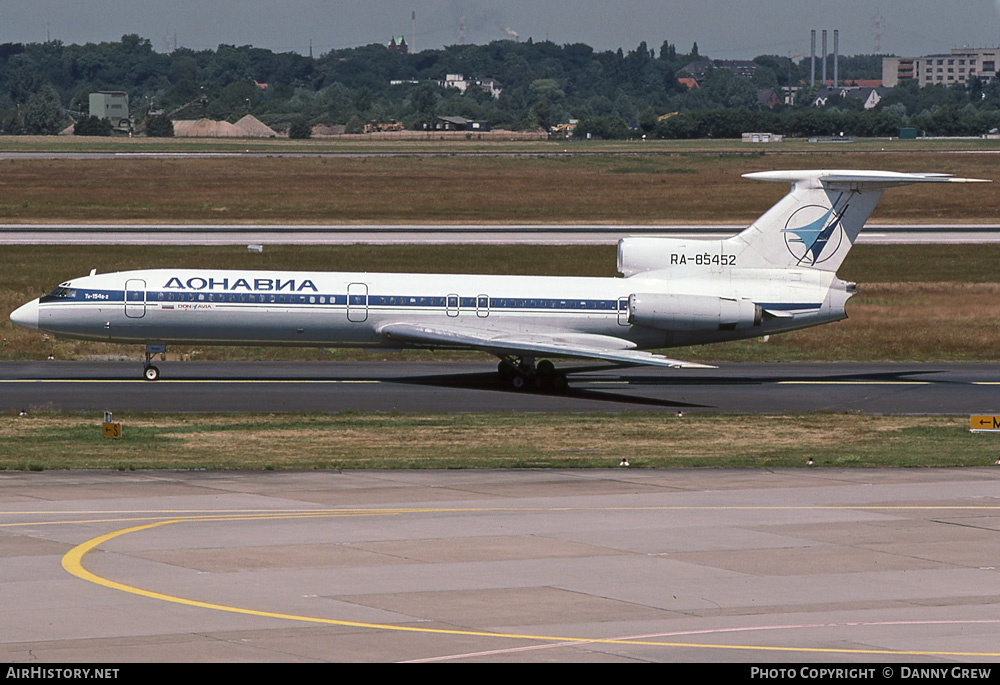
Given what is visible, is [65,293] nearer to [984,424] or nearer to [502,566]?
[502,566]

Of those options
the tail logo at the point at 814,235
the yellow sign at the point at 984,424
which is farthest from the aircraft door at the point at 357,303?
the yellow sign at the point at 984,424

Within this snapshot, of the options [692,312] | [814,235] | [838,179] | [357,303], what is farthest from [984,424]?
[357,303]

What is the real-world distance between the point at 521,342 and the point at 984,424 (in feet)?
44.2

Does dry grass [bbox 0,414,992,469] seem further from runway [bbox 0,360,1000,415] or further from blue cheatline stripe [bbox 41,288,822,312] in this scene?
blue cheatline stripe [bbox 41,288,822,312]

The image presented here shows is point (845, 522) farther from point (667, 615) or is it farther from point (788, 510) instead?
point (667, 615)

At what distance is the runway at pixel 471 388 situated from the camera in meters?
39.1

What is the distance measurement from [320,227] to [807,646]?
70.8 meters

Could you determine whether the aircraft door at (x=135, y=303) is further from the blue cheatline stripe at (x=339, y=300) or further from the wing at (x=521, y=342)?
the wing at (x=521, y=342)

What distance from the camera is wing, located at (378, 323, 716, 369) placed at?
4079 cm

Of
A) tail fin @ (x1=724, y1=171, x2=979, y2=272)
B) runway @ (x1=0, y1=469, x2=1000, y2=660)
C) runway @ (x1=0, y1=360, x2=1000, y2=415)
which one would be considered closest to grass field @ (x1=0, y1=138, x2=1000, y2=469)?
runway @ (x1=0, y1=360, x2=1000, y2=415)

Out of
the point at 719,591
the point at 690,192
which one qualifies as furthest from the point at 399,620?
the point at 690,192

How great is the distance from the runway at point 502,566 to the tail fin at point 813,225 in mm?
15073

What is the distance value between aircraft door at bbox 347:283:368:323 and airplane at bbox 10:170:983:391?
0.03 meters

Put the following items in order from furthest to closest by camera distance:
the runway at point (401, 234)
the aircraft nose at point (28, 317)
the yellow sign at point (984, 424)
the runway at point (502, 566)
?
1. the runway at point (401, 234)
2. the aircraft nose at point (28, 317)
3. the yellow sign at point (984, 424)
4. the runway at point (502, 566)
